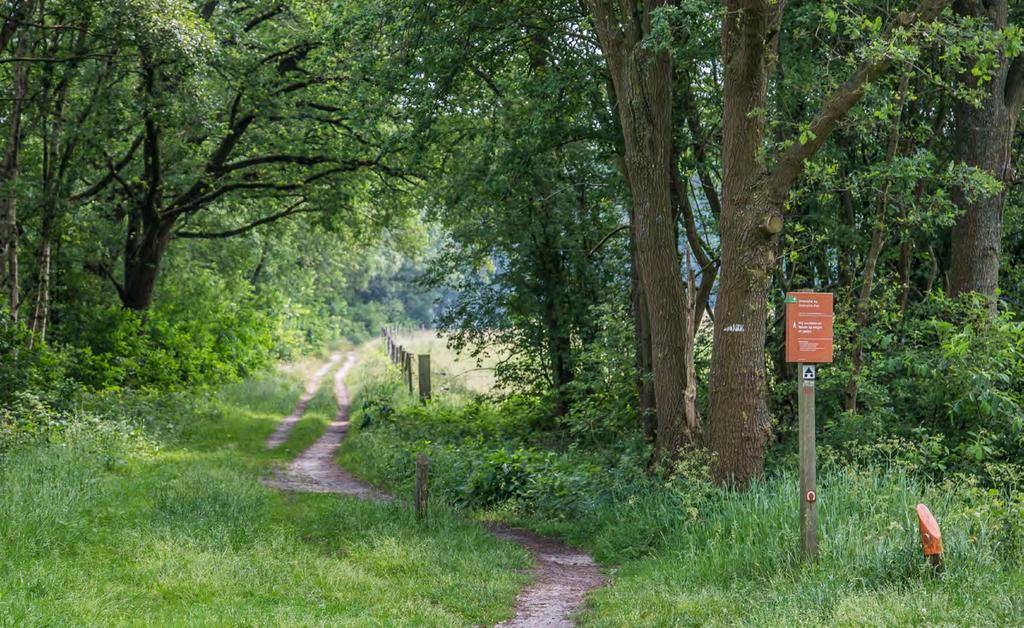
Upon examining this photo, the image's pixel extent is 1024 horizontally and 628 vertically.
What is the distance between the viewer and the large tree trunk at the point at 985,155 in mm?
12680

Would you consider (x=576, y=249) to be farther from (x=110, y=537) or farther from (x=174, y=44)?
(x=110, y=537)

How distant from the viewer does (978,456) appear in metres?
9.66

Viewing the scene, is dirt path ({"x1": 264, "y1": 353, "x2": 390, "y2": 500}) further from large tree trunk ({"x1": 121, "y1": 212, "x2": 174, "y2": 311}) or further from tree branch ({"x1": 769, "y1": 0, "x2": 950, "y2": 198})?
tree branch ({"x1": 769, "y1": 0, "x2": 950, "y2": 198})

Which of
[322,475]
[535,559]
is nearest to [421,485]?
[535,559]

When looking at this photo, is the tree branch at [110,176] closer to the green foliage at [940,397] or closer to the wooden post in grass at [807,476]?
the green foliage at [940,397]

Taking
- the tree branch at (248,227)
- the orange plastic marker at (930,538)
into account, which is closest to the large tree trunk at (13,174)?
the tree branch at (248,227)

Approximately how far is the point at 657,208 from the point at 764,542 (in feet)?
16.4

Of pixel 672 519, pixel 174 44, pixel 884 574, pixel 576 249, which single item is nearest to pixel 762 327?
pixel 672 519

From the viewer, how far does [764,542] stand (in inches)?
321

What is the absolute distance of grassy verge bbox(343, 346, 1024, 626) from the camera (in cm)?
633

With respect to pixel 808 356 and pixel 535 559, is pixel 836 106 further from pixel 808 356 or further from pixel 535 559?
pixel 535 559

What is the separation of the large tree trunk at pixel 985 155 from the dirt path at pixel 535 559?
21.5ft

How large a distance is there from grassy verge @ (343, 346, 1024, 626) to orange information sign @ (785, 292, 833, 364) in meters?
1.39

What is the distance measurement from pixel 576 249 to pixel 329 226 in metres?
9.12
